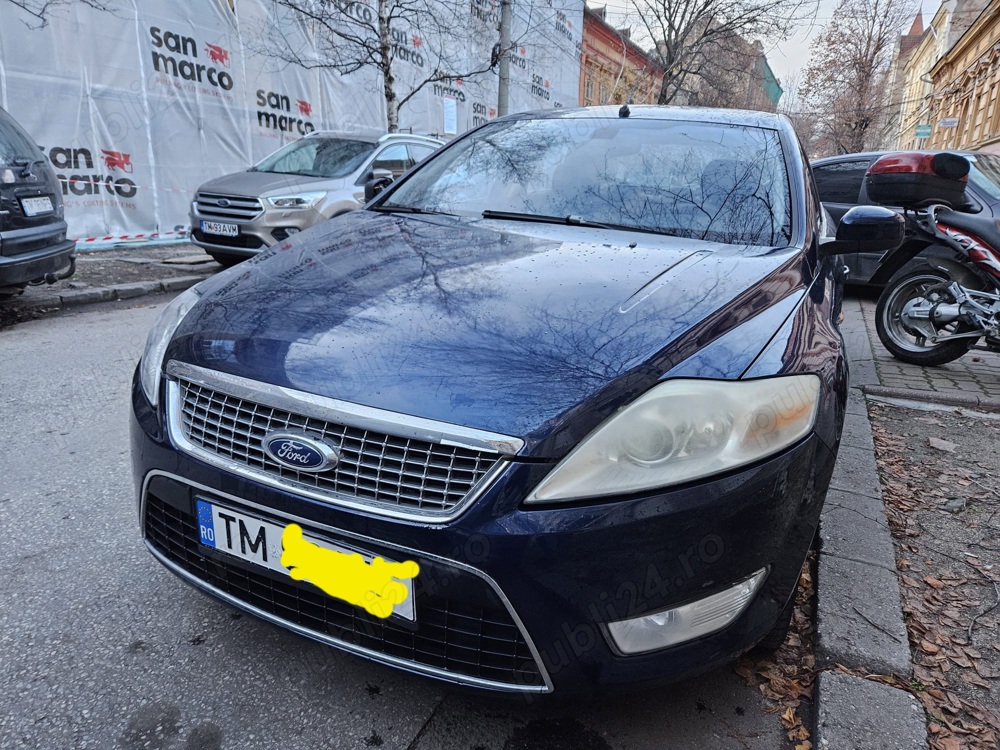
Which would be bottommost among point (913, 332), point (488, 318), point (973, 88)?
point (913, 332)

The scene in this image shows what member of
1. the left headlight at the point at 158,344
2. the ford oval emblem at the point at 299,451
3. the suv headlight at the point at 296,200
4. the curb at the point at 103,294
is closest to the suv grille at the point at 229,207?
the suv headlight at the point at 296,200

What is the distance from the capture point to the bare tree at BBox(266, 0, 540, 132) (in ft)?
39.9

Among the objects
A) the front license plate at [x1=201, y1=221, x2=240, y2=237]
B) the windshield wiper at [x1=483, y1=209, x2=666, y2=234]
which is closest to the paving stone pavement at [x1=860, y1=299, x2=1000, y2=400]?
the windshield wiper at [x1=483, y1=209, x2=666, y2=234]

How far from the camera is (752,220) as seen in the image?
2332 mm

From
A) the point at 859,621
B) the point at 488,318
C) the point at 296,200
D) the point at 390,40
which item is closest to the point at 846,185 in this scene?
the point at 296,200

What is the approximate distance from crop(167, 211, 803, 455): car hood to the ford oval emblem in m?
0.11

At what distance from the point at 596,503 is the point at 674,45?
25.5 m

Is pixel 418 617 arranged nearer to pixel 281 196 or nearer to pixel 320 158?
pixel 281 196

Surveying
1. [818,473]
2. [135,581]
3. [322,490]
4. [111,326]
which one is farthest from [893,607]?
[111,326]

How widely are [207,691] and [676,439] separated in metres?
1.33

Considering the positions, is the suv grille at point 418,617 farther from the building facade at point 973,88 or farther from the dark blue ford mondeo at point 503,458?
the building facade at point 973,88

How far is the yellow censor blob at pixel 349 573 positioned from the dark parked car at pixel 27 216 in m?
4.76

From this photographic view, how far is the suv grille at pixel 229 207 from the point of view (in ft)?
25.4

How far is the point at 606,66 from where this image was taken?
3231 cm
